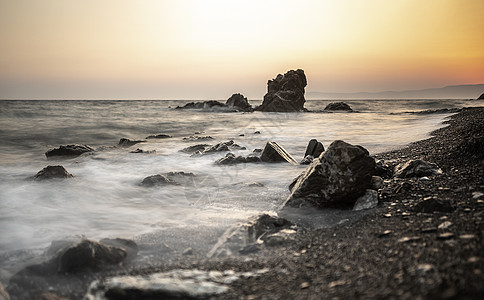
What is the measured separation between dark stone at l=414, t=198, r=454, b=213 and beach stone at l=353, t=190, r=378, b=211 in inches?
22.8

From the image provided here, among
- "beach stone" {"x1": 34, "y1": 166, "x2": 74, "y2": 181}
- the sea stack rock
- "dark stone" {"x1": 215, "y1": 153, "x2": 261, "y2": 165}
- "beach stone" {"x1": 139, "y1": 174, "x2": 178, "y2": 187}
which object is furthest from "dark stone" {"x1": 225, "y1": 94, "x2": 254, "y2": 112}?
"beach stone" {"x1": 139, "y1": 174, "x2": 178, "y2": 187}

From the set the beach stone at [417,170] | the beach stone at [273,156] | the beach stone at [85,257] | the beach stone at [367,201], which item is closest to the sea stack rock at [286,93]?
the beach stone at [273,156]

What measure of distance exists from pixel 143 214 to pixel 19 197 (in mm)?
2695

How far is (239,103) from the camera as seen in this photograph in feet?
170

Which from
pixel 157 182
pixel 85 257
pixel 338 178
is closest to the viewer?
pixel 85 257

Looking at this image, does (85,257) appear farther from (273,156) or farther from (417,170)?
(273,156)

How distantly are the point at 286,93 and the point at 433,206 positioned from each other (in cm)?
4539

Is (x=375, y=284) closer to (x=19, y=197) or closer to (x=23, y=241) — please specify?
(x=23, y=241)

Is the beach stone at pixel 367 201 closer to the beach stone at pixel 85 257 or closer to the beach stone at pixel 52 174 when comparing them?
the beach stone at pixel 85 257

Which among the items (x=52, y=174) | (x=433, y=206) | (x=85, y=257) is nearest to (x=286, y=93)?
(x=52, y=174)

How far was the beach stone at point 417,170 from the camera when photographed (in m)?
4.62

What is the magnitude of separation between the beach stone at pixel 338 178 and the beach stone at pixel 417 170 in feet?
3.17

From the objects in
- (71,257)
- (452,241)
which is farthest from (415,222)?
(71,257)

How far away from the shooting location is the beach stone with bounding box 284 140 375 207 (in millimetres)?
4082
